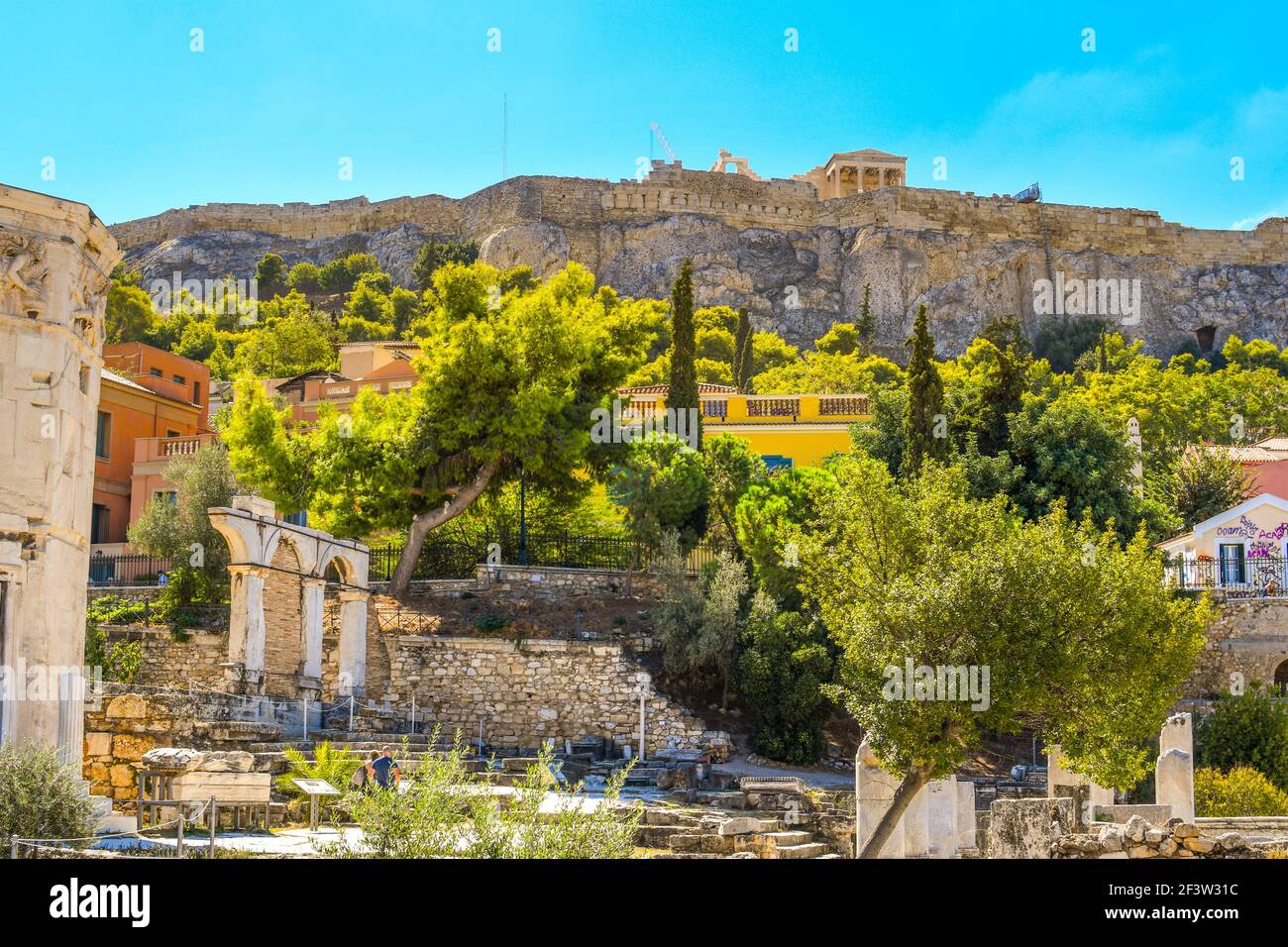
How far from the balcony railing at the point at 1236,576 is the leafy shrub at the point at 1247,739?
442 centimetres

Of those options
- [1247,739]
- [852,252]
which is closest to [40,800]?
[1247,739]

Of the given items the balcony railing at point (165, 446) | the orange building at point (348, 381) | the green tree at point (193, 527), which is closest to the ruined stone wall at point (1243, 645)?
the green tree at point (193, 527)

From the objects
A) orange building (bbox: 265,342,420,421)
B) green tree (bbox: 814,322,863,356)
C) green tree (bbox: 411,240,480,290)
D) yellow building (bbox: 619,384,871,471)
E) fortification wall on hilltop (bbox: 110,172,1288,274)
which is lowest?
yellow building (bbox: 619,384,871,471)

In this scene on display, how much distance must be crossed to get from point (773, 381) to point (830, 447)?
74.8 feet

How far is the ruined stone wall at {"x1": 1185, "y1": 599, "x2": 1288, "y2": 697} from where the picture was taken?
3162 centimetres

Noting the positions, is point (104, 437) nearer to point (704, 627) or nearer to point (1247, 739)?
point (704, 627)

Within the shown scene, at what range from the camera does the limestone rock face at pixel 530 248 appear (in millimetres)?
86812

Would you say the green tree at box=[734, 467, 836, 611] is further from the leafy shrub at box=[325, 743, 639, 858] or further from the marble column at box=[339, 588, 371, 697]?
the leafy shrub at box=[325, 743, 639, 858]

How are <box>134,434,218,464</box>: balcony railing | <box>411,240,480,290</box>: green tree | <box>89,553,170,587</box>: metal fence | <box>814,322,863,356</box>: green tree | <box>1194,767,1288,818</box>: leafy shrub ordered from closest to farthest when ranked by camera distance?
<box>1194,767,1288,818</box>: leafy shrub
<box>89,553,170,587</box>: metal fence
<box>134,434,218,464</box>: balcony railing
<box>814,322,863,356</box>: green tree
<box>411,240,480,290</box>: green tree

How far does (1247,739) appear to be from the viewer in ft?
90.2

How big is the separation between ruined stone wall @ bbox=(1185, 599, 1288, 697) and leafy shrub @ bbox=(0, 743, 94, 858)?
25440 mm

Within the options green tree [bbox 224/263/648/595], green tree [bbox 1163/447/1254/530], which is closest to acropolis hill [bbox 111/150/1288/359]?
green tree [bbox 1163/447/1254/530]

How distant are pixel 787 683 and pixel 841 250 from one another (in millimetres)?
67261
